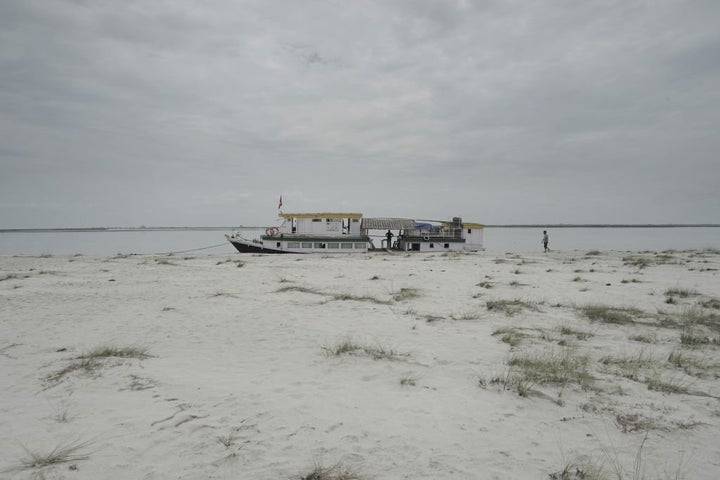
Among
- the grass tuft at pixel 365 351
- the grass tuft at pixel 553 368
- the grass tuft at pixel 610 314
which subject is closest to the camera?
the grass tuft at pixel 553 368

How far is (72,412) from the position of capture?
14.5 ft

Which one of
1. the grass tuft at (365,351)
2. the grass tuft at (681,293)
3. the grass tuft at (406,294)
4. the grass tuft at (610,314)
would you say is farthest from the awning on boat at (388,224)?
the grass tuft at (365,351)

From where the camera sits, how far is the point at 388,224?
38969 mm

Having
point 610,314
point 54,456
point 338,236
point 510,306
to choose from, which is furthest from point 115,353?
point 338,236

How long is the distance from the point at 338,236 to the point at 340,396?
32.8 metres

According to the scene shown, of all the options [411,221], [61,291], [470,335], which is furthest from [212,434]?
[411,221]

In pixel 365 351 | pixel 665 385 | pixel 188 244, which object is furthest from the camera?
pixel 188 244

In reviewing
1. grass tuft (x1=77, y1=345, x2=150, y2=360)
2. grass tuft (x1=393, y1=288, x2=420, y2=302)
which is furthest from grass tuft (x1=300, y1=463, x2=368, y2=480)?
grass tuft (x1=393, y1=288, x2=420, y2=302)

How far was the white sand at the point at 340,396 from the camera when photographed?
3592 millimetres

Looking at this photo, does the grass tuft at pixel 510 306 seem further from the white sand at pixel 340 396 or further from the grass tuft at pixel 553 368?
the grass tuft at pixel 553 368

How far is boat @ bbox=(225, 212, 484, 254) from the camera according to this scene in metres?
36.8

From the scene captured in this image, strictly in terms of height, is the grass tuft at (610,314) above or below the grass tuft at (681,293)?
below

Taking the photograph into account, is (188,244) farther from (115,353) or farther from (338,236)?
(115,353)

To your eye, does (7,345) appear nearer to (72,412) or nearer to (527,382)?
(72,412)
